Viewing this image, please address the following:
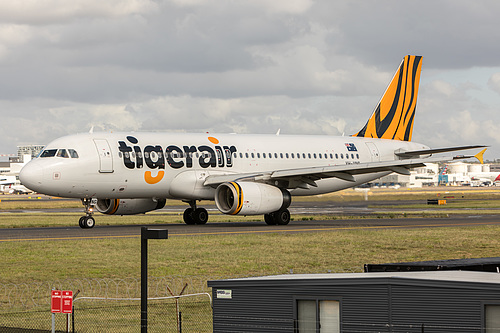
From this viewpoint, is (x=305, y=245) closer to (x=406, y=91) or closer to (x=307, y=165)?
(x=307, y=165)

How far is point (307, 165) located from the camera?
50.2 meters

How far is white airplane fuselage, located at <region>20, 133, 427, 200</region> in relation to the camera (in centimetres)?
3953

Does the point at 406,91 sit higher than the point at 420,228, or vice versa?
the point at 406,91

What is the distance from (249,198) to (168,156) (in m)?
5.52

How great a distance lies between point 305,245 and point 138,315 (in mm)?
13752

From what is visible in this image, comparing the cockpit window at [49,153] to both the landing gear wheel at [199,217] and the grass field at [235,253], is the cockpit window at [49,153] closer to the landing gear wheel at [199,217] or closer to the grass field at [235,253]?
the grass field at [235,253]

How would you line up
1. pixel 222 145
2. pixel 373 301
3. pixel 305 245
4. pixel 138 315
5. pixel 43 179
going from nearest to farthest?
pixel 373 301
pixel 138 315
pixel 305 245
pixel 43 179
pixel 222 145

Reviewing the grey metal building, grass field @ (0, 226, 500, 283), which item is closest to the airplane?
grass field @ (0, 226, 500, 283)

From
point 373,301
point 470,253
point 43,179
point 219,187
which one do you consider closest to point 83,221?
point 43,179

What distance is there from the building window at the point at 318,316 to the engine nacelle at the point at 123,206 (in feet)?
105

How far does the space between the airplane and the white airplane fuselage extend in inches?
2.0

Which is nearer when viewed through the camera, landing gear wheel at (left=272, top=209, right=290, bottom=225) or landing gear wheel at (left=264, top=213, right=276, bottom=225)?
landing gear wheel at (left=272, top=209, right=290, bottom=225)

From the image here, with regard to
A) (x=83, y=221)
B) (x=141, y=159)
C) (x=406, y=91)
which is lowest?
(x=83, y=221)

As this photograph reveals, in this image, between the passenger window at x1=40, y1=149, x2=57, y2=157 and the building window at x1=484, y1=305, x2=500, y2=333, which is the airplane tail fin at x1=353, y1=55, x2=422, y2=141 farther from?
the building window at x1=484, y1=305, x2=500, y2=333
